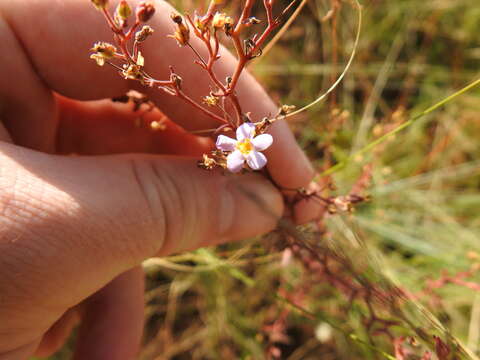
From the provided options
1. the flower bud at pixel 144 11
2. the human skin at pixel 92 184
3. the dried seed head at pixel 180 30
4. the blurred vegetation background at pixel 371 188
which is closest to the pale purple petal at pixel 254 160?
the human skin at pixel 92 184

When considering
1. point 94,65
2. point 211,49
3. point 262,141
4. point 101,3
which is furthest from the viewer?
point 94,65

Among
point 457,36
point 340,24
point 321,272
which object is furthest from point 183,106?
point 457,36

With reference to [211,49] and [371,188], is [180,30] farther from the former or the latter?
[371,188]

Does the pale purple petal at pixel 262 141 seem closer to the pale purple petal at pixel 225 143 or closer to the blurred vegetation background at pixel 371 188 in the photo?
the pale purple petal at pixel 225 143

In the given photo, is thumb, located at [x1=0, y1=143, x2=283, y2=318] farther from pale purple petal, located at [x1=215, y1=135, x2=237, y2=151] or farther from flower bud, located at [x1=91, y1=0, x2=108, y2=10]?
flower bud, located at [x1=91, y1=0, x2=108, y2=10]

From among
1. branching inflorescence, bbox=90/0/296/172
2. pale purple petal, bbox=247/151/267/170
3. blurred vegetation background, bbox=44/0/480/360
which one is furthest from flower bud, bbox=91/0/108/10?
blurred vegetation background, bbox=44/0/480/360

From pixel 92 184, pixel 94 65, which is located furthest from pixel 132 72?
pixel 94 65
